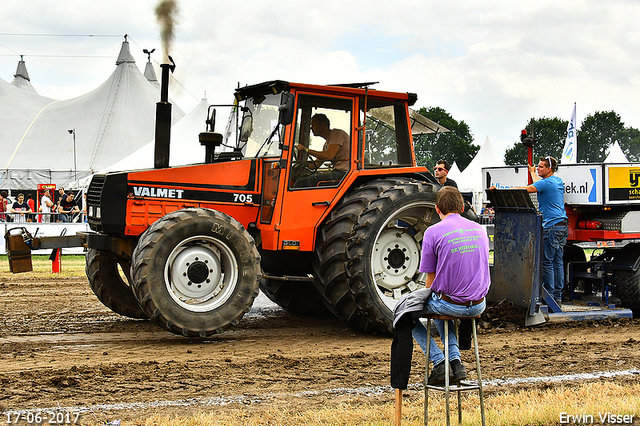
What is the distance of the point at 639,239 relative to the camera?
28.0 feet

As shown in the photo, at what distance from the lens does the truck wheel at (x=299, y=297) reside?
29.1 ft

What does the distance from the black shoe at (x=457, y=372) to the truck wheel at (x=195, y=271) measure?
9.79ft

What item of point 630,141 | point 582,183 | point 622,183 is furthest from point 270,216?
point 630,141

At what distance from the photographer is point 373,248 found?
285 inches

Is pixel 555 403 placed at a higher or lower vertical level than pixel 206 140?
lower

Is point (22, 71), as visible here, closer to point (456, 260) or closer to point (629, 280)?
point (629, 280)

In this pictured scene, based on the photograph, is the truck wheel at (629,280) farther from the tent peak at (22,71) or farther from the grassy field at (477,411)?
the tent peak at (22,71)

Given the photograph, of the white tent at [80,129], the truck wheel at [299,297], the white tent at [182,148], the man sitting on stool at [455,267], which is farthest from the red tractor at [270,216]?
the white tent at [80,129]

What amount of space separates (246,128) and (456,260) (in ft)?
14.7

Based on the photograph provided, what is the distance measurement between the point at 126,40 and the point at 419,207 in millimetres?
29780

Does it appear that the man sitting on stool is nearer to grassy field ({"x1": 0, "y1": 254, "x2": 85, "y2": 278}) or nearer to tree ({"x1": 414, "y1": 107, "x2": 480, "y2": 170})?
grassy field ({"x1": 0, "y1": 254, "x2": 85, "y2": 278})

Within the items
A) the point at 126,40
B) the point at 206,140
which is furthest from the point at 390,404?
the point at 126,40

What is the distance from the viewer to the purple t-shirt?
13.6 ft

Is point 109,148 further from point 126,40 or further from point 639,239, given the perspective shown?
point 639,239
